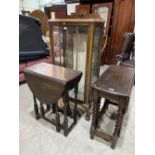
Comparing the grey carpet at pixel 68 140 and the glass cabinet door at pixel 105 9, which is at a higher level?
the glass cabinet door at pixel 105 9

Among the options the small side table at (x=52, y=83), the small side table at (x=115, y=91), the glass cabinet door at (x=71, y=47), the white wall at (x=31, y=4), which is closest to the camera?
the small side table at (x=115, y=91)

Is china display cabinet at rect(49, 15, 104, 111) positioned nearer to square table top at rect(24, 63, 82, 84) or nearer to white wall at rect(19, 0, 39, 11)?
square table top at rect(24, 63, 82, 84)

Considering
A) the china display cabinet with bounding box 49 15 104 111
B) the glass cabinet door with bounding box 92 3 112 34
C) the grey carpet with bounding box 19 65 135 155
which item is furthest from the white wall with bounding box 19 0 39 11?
the grey carpet with bounding box 19 65 135 155

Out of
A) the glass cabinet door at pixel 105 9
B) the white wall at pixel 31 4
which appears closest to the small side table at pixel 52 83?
the glass cabinet door at pixel 105 9

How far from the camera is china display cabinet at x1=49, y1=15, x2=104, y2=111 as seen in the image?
1.54m

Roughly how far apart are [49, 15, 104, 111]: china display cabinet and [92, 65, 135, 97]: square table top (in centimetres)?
32

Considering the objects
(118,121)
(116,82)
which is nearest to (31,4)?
(116,82)

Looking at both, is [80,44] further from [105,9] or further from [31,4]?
[31,4]

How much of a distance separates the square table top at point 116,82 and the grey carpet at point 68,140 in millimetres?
745

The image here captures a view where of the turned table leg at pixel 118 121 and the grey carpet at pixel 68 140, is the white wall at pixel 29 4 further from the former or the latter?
the turned table leg at pixel 118 121

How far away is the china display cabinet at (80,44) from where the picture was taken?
154 cm
